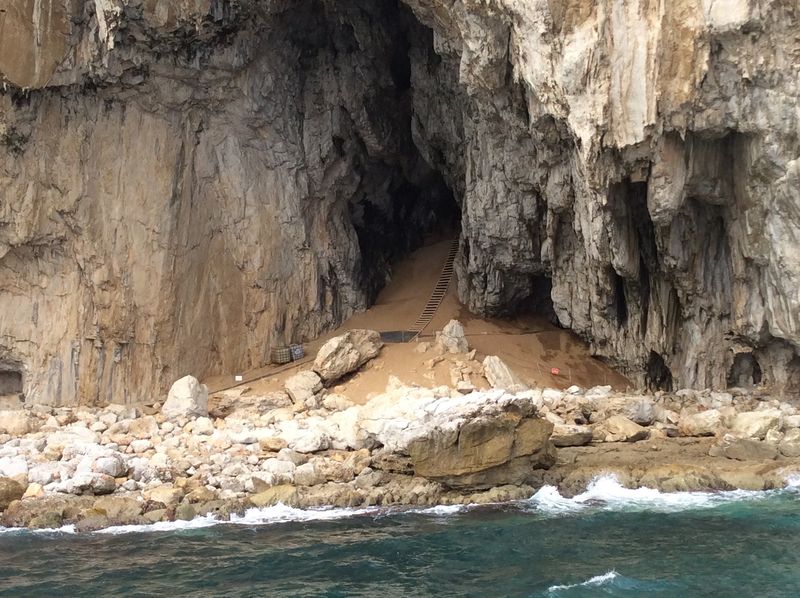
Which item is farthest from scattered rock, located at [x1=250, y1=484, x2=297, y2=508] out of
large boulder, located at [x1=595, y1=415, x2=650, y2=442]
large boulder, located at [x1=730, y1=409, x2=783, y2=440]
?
large boulder, located at [x1=730, y1=409, x2=783, y2=440]

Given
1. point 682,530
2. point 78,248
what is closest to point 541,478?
point 682,530

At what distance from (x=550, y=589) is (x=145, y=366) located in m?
15.3

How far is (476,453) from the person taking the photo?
47.0 feet

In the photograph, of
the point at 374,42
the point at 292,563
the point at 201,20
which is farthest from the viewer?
the point at 374,42

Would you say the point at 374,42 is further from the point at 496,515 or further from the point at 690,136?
the point at 496,515

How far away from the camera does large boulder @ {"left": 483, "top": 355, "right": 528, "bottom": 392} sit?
2003 centimetres

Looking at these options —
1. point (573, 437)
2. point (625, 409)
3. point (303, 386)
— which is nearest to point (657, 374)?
point (625, 409)

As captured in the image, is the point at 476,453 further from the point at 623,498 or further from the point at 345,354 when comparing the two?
the point at 345,354

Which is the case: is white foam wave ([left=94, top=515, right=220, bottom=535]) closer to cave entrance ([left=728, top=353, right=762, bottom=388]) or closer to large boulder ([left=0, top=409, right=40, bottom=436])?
large boulder ([left=0, top=409, right=40, bottom=436])

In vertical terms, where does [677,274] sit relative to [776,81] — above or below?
below

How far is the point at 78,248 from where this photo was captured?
21.3 metres

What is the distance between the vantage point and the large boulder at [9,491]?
45.9ft

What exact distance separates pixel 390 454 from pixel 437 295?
13.0 metres

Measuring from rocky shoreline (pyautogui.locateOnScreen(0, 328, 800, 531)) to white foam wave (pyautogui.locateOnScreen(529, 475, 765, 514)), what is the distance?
0.20 m
